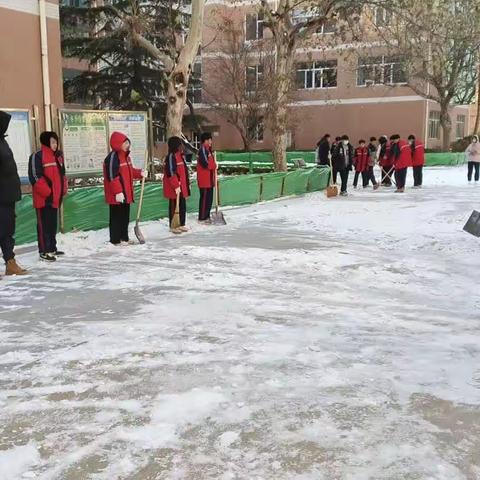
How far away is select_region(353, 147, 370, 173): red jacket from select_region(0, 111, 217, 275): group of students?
7726mm

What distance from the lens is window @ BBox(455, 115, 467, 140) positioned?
45.8 m

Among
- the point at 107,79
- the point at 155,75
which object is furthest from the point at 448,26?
the point at 107,79

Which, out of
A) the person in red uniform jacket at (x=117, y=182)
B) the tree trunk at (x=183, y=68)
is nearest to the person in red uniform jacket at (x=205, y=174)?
the person in red uniform jacket at (x=117, y=182)

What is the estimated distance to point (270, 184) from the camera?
14703mm

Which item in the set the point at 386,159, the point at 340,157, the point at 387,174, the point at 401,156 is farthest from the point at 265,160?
the point at 401,156

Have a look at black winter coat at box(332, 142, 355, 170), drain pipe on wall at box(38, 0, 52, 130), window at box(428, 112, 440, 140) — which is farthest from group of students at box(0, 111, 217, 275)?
window at box(428, 112, 440, 140)

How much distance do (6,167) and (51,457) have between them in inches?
172

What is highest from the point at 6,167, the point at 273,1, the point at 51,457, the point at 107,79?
the point at 273,1

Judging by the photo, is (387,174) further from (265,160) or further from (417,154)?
(265,160)

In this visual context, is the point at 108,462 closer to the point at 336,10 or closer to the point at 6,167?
the point at 6,167

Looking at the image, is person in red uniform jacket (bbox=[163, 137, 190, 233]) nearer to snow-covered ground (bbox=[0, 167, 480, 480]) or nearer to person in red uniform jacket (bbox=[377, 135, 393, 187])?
snow-covered ground (bbox=[0, 167, 480, 480])

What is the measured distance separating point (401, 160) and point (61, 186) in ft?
35.6

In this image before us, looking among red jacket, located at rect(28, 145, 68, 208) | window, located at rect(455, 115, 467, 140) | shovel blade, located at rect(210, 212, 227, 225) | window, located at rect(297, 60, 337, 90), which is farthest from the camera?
window, located at rect(455, 115, 467, 140)

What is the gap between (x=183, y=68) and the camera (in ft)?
46.1
